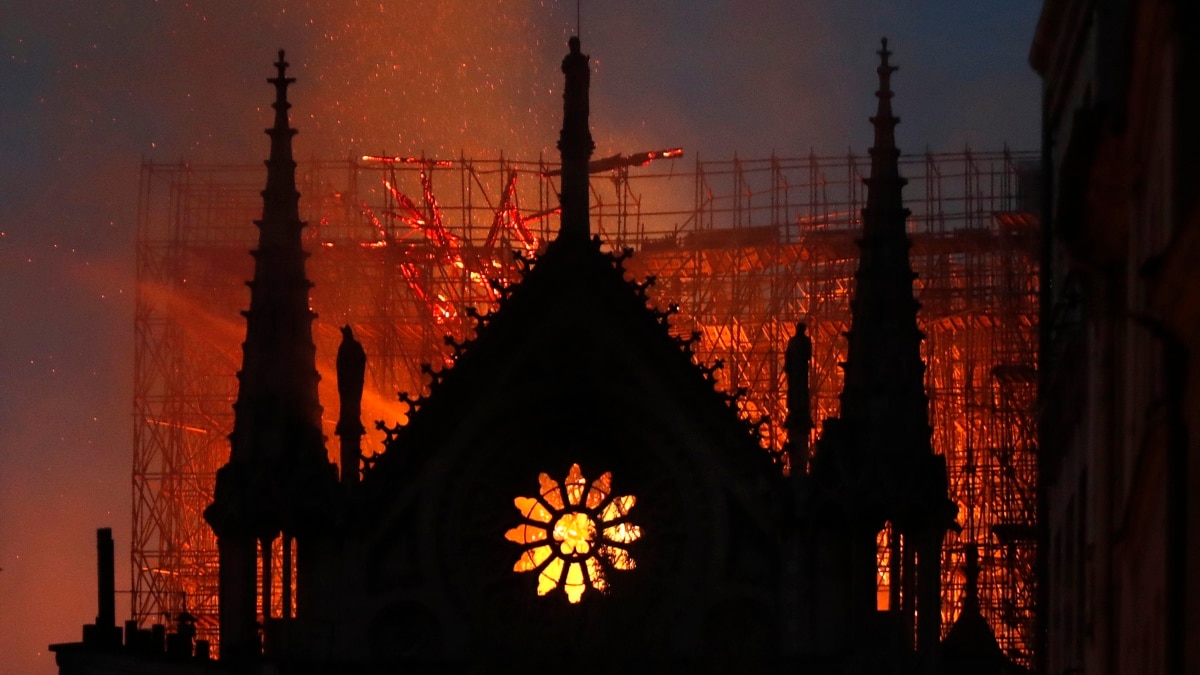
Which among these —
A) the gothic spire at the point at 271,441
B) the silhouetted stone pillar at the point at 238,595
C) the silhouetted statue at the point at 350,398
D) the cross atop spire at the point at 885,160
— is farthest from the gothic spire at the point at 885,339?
the silhouetted stone pillar at the point at 238,595

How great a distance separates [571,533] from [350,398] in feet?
10.3

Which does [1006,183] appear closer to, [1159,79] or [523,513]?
[523,513]

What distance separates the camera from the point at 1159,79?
786 inches

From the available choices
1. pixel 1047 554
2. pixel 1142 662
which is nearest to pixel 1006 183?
pixel 1047 554

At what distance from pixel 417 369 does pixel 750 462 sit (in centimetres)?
2573

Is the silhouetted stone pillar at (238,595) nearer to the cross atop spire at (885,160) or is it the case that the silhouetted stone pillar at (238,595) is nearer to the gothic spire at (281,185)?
the gothic spire at (281,185)

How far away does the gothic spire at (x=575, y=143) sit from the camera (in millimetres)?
36562

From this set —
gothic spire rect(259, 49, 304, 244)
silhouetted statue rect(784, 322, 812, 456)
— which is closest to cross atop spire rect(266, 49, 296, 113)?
gothic spire rect(259, 49, 304, 244)

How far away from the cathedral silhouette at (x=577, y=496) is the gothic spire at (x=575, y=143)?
0.14 feet

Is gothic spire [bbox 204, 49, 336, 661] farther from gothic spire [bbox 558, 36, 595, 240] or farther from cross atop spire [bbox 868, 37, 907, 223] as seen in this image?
cross atop spire [bbox 868, 37, 907, 223]

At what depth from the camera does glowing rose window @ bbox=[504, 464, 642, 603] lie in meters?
36.5

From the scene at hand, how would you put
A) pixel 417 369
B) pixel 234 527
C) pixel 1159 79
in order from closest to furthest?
pixel 1159 79, pixel 234 527, pixel 417 369

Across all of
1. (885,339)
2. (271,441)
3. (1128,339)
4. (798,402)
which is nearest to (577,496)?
(798,402)

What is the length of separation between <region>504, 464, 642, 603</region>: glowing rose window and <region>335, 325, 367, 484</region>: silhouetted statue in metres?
2.06
